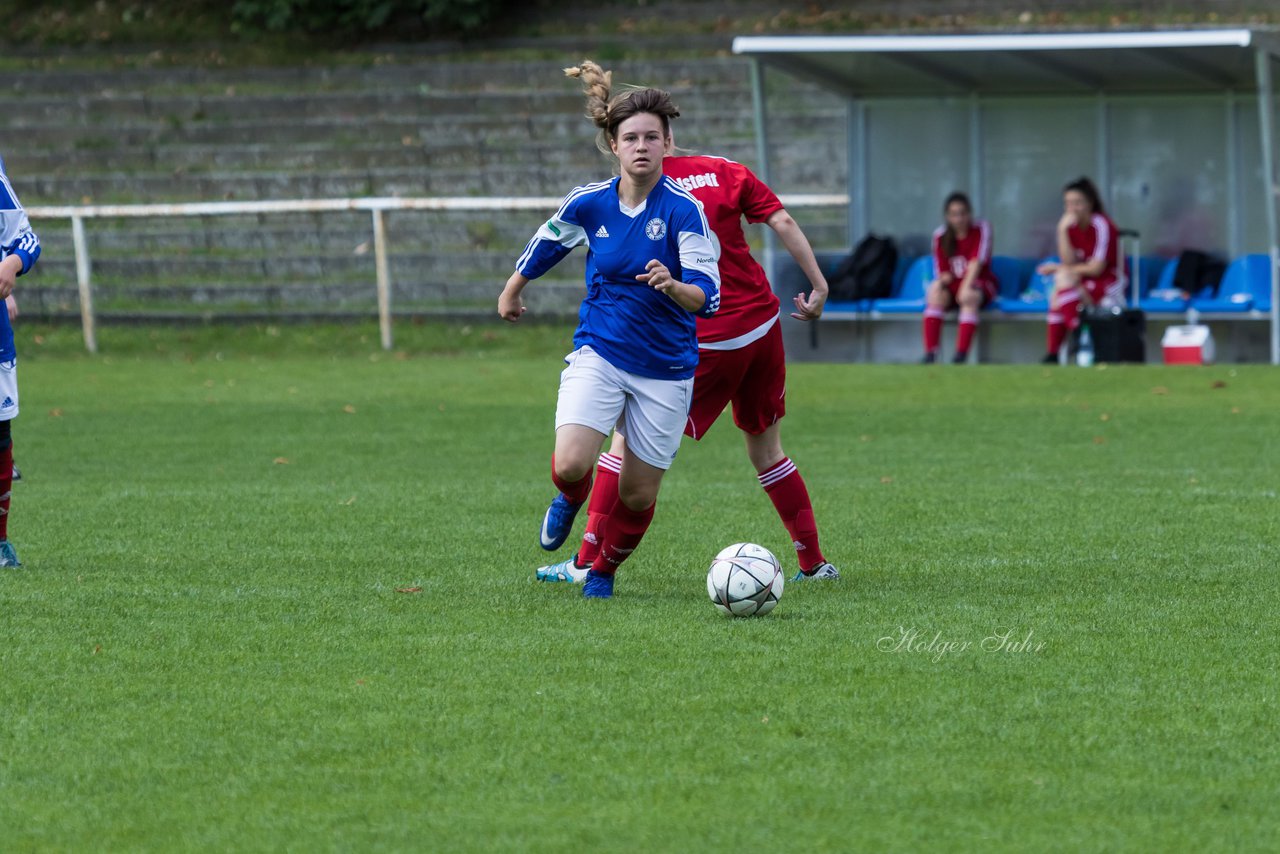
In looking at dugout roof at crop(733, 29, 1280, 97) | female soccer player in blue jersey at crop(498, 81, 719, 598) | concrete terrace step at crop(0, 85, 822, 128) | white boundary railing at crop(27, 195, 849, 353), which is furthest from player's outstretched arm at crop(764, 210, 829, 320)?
concrete terrace step at crop(0, 85, 822, 128)

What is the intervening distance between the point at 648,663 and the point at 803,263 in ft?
6.32

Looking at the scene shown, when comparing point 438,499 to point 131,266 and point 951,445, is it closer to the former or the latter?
point 951,445

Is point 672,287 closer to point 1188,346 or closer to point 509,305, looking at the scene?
point 509,305

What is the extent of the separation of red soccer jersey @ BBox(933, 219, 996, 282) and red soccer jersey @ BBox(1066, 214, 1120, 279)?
32.1 inches

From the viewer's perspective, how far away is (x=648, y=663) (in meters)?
5.22

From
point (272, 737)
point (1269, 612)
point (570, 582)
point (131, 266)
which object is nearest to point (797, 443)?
point (570, 582)

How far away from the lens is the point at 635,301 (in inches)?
241

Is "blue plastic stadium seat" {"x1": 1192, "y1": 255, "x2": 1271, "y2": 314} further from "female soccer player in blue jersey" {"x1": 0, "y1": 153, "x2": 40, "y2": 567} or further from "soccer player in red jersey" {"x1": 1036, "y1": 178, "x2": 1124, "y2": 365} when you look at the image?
"female soccer player in blue jersey" {"x1": 0, "y1": 153, "x2": 40, "y2": 567}

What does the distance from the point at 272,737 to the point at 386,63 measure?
22.1 meters

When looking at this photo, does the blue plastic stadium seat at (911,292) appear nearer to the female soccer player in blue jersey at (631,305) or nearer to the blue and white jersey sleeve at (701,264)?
the female soccer player in blue jersey at (631,305)

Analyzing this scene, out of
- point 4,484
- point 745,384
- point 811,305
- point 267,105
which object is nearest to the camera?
point 811,305

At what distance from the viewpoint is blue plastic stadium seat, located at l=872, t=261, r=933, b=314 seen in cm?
1748

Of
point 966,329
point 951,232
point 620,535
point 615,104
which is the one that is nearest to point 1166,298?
point 966,329

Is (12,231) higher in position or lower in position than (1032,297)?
higher
